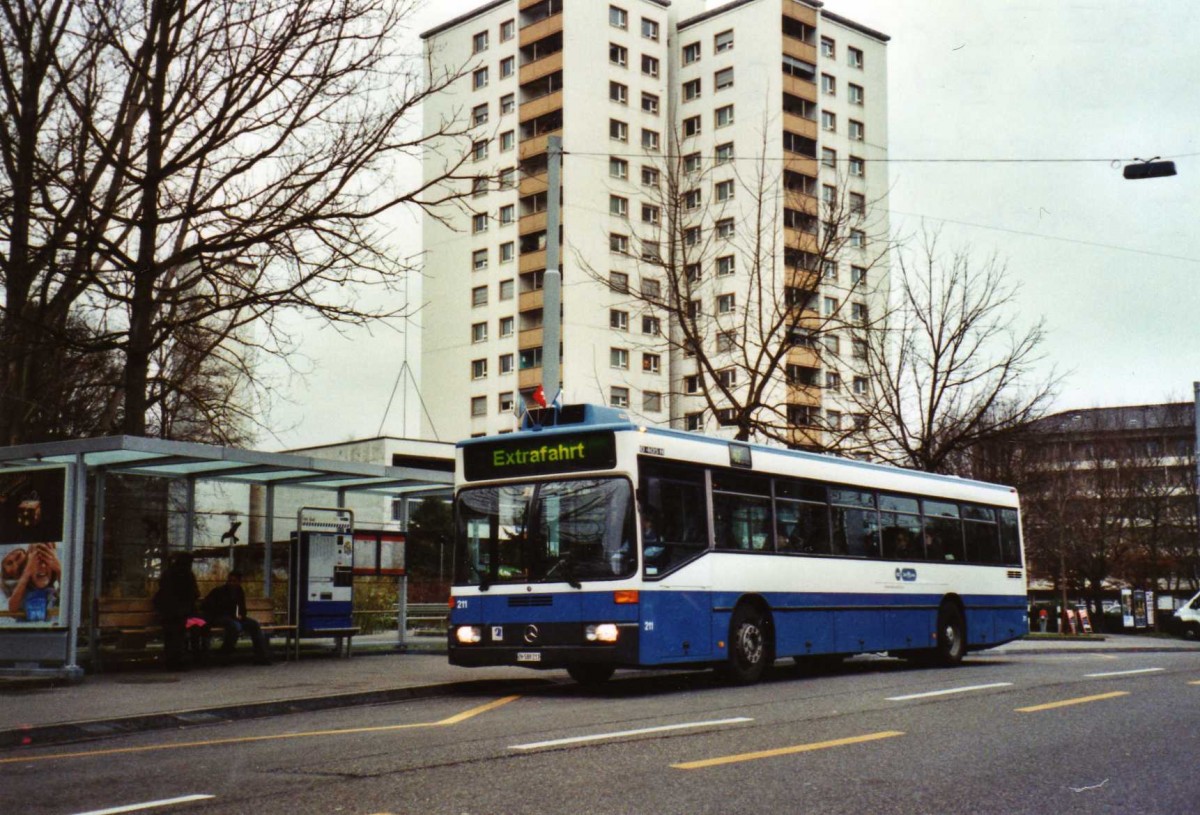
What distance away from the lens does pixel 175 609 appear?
17.7m

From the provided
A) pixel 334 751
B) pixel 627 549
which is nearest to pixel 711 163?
pixel 627 549

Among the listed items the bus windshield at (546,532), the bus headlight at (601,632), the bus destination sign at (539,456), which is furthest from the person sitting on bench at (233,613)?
the bus headlight at (601,632)

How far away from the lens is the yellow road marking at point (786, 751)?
27.1 feet

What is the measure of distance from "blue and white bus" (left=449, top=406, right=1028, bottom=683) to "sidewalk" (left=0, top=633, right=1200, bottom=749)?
1019 millimetres

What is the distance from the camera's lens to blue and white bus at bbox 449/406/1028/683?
1417 cm

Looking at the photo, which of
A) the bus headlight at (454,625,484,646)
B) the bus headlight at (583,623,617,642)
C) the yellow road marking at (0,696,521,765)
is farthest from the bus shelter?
the yellow road marking at (0,696,521,765)

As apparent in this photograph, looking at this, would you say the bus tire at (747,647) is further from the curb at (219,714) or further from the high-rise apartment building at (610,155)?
the high-rise apartment building at (610,155)

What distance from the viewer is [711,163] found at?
78.1 m

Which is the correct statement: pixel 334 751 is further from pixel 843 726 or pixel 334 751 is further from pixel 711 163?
pixel 711 163

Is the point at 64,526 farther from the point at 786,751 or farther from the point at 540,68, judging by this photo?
the point at 540,68

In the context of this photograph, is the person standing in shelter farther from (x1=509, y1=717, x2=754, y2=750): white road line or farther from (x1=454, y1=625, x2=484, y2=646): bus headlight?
(x1=509, y1=717, x2=754, y2=750): white road line

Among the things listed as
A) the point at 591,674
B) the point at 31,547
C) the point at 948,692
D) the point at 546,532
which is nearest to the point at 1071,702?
the point at 948,692

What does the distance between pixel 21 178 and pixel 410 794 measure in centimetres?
1446

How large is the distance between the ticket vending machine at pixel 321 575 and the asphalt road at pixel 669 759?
6.53 metres
